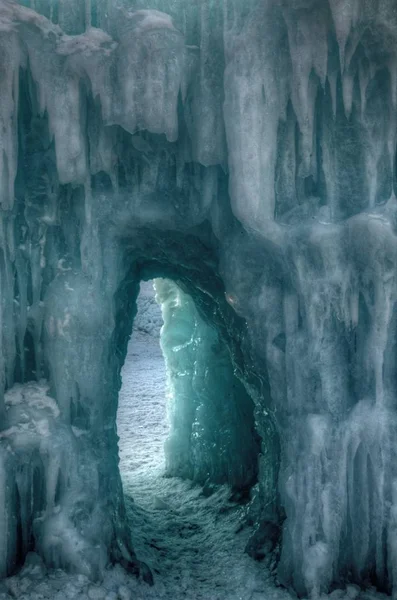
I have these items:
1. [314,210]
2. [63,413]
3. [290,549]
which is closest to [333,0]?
[314,210]

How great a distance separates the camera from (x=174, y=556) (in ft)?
21.8

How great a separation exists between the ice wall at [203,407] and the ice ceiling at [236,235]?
6.25 ft

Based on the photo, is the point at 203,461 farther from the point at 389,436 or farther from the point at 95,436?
the point at 389,436

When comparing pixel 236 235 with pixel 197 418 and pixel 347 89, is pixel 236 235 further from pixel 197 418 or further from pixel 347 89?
pixel 197 418

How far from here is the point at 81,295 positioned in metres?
5.99

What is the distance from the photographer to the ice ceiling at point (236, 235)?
5.38m

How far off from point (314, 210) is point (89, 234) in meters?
2.35

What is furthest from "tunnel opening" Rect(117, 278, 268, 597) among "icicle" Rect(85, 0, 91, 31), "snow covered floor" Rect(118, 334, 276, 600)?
"icicle" Rect(85, 0, 91, 31)

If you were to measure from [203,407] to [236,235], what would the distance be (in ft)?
12.4

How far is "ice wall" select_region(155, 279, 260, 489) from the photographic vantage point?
8.09m

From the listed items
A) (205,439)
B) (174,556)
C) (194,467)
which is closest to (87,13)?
(174,556)

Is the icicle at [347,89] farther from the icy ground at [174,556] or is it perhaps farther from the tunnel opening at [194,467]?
the icy ground at [174,556]

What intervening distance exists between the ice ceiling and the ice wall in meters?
1.90

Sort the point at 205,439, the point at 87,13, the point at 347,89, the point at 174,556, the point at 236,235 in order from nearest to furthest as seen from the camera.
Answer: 1. the point at 347,89
2. the point at 87,13
3. the point at 236,235
4. the point at 174,556
5. the point at 205,439
